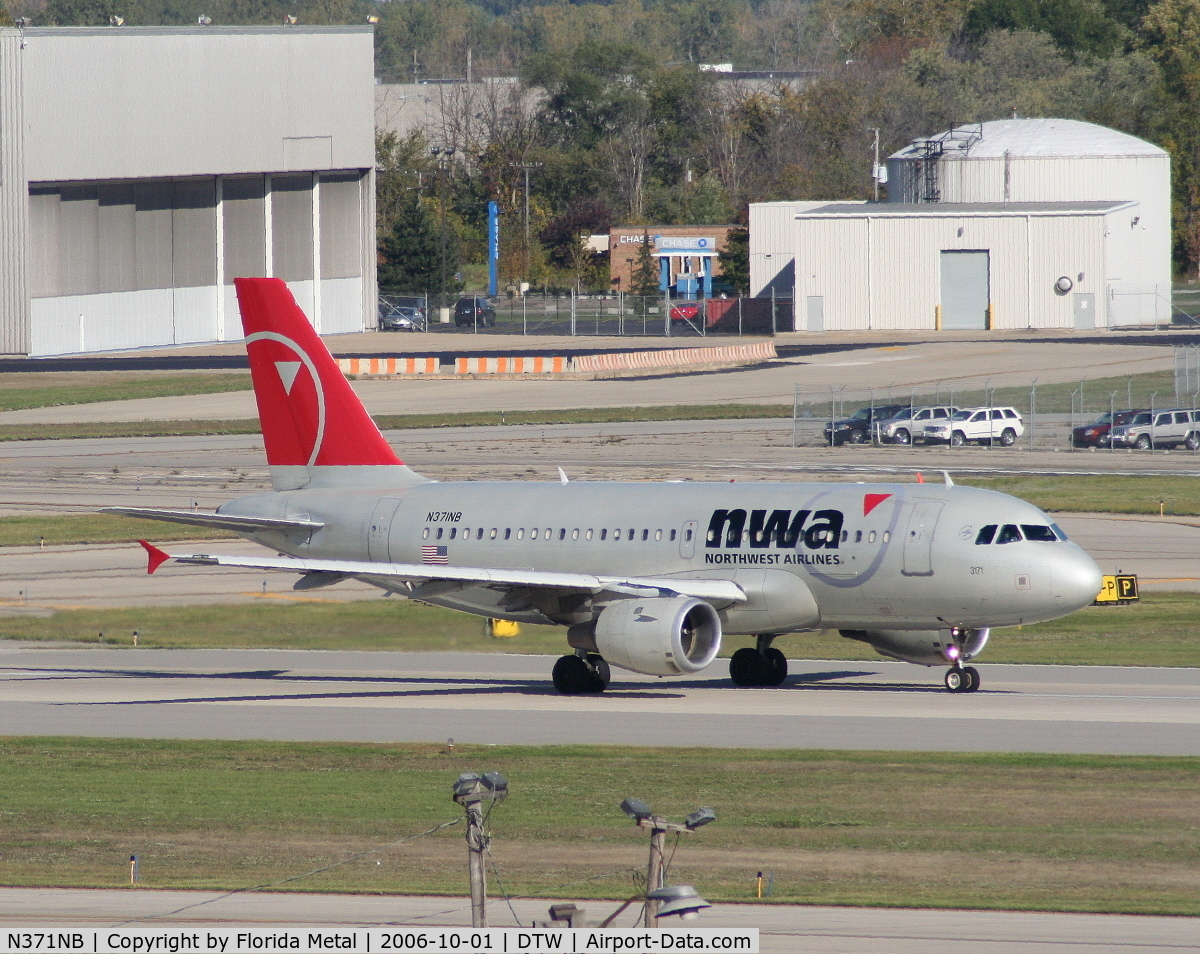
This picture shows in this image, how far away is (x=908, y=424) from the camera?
83938 mm

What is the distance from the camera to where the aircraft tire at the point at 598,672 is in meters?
37.1

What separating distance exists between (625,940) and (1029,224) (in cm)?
12863

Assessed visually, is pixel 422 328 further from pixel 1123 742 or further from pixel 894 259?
pixel 1123 742

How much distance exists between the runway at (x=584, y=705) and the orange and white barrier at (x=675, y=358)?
242 feet

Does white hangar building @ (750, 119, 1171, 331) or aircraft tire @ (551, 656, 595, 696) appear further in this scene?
white hangar building @ (750, 119, 1171, 331)

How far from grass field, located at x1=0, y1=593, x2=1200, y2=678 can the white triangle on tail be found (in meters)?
5.08

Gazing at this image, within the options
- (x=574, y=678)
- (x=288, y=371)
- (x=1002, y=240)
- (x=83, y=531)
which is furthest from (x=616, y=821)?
(x=1002, y=240)

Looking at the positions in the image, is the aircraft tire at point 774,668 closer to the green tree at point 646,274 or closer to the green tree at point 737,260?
the green tree at point 737,260

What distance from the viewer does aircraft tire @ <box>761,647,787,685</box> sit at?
123ft

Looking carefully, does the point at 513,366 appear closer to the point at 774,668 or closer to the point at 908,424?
the point at 908,424

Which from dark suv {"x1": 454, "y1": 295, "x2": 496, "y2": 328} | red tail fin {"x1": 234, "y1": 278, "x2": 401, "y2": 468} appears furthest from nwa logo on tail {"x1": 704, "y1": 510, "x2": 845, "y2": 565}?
dark suv {"x1": 454, "y1": 295, "x2": 496, "y2": 328}

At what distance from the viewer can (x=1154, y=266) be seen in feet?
472

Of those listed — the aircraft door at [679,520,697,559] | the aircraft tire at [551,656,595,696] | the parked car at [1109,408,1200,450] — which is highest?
the parked car at [1109,408,1200,450]

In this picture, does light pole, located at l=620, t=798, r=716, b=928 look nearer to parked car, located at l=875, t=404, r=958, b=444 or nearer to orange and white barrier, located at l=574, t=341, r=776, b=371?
parked car, located at l=875, t=404, r=958, b=444
